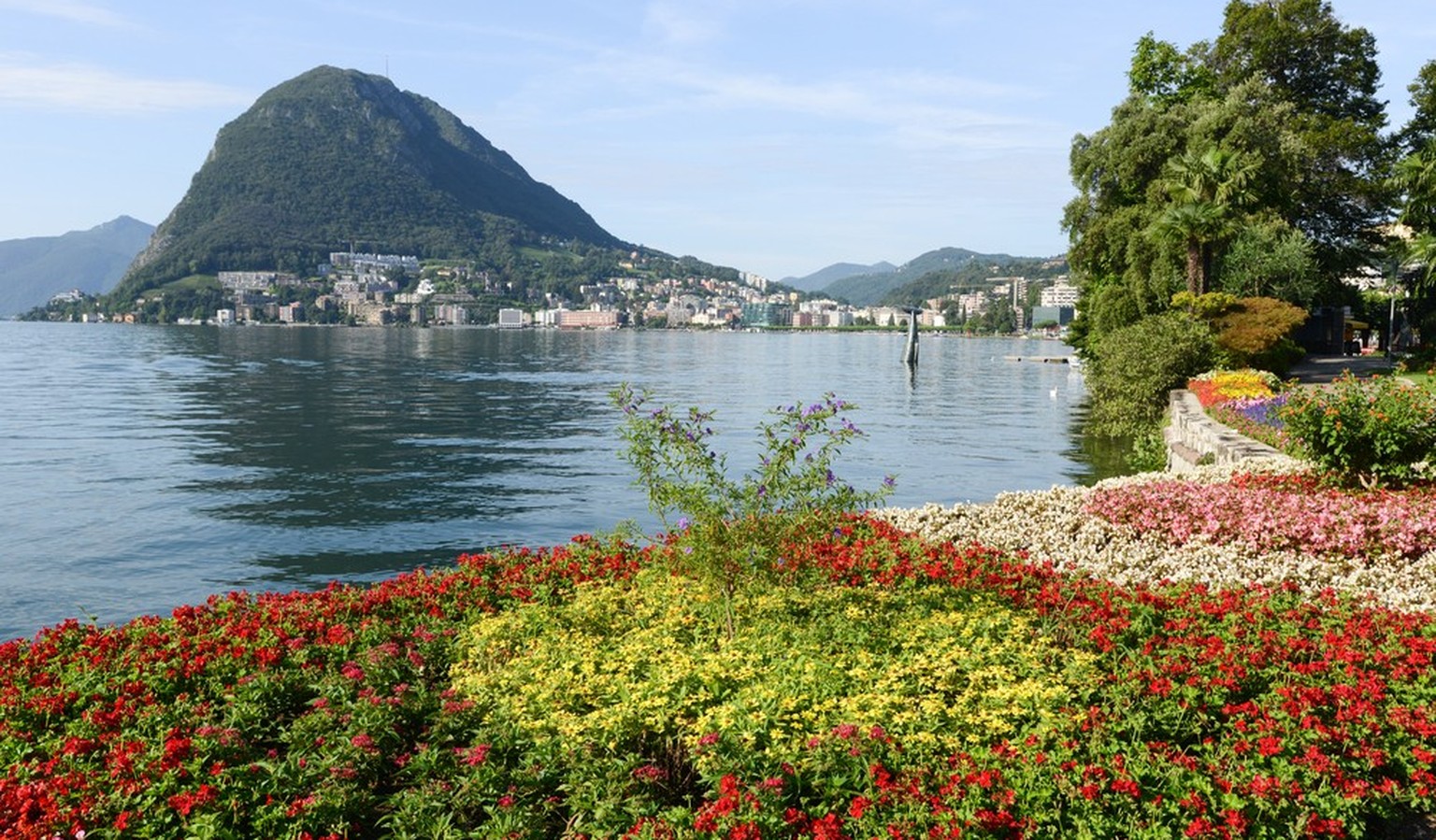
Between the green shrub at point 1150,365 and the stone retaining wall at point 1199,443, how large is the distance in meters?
4.17

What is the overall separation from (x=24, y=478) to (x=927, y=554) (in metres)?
25.1

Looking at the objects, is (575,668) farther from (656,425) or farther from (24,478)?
(24,478)

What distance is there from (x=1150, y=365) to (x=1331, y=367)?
15412mm

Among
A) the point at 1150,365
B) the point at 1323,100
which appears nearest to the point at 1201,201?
the point at 1150,365

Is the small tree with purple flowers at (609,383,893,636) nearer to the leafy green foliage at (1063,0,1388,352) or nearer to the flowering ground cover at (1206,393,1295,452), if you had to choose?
the flowering ground cover at (1206,393,1295,452)

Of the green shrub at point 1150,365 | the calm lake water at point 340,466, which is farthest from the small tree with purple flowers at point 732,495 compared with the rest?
the green shrub at point 1150,365

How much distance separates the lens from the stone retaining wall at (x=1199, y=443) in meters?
18.9

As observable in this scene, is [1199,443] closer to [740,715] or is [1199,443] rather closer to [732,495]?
[732,495]

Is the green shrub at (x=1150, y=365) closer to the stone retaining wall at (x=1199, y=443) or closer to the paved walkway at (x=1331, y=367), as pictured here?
the stone retaining wall at (x=1199, y=443)

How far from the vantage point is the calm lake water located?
17641 millimetres

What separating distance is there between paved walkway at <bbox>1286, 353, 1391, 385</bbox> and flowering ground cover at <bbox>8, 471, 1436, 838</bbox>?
102 feet

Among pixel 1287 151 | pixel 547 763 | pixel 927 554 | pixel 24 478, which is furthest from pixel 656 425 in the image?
pixel 1287 151

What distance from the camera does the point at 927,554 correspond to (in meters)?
11.8

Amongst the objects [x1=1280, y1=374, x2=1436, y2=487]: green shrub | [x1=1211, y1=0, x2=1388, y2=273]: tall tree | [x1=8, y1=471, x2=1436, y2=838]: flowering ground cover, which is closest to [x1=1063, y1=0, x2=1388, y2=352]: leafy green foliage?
[x1=1211, y1=0, x2=1388, y2=273]: tall tree
